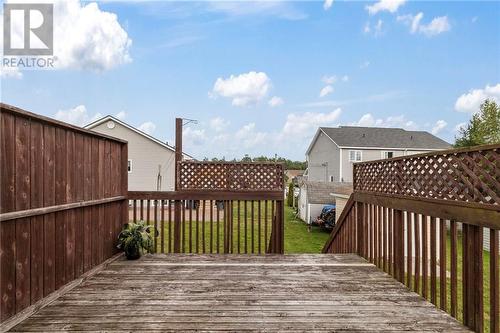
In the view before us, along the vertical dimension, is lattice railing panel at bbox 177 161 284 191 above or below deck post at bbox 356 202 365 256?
above

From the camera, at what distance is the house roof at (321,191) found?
52.4 ft

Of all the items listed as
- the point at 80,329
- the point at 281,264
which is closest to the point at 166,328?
the point at 80,329

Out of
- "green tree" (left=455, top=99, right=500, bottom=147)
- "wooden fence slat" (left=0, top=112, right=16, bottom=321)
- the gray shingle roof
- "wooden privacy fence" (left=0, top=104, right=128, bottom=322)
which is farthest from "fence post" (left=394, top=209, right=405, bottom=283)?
the gray shingle roof

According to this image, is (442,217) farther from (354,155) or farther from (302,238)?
(354,155)

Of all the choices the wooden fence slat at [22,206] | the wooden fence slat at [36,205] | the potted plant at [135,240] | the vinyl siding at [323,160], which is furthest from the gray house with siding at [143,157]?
the wooden fence slat at [22,206]

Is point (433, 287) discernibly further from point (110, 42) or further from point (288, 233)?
point (288, 233)

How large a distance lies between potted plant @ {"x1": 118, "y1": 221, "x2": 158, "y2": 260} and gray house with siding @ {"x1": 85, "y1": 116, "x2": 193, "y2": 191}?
14.0 meters

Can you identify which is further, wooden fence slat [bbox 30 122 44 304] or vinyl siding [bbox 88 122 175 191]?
vinyl siding [bbox 88 122 175 191]

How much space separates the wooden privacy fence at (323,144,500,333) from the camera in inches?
91.5

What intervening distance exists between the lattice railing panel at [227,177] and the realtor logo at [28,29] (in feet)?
8.79

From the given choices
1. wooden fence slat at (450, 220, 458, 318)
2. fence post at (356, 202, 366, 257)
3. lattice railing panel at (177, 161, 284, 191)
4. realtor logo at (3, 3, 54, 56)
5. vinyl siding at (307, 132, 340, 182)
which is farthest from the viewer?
vinyl siding at (307, 132, 340, 182)

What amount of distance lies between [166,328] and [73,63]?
787 centimetres

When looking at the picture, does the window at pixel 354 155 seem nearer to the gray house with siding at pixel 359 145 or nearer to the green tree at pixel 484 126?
the gray house with siding at pixel 359 145

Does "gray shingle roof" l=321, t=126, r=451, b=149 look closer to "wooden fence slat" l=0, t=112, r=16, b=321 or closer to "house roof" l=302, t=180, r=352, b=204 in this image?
"house roof" l=302, t=180, r=352, b=204
